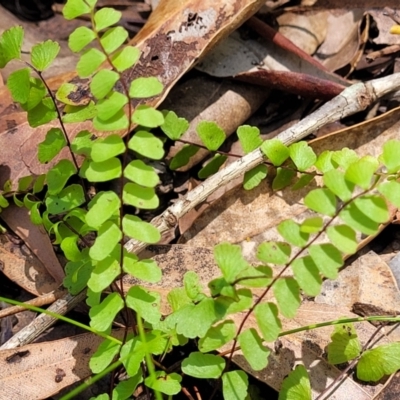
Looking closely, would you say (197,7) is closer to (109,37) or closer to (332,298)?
(109,37)

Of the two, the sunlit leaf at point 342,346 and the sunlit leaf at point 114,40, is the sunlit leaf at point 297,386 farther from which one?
the sunlit leaf at point 114,40

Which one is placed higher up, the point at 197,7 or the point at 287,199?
the point at 197,7

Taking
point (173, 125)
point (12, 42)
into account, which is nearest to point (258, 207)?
A: point (173, 125)

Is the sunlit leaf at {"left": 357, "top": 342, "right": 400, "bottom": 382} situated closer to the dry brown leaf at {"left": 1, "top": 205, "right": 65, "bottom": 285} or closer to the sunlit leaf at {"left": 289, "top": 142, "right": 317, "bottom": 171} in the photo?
the sunlit leaf at {"left": 289, "top": 142, "right": 317, "bottom": 171}

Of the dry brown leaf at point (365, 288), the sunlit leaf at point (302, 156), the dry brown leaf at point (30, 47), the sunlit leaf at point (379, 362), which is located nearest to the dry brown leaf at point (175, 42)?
the dry brown leaf at point (30, 47)

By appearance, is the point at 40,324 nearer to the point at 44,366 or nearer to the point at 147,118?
the point at 44,366

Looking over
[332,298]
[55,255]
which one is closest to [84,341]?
[55,255]
